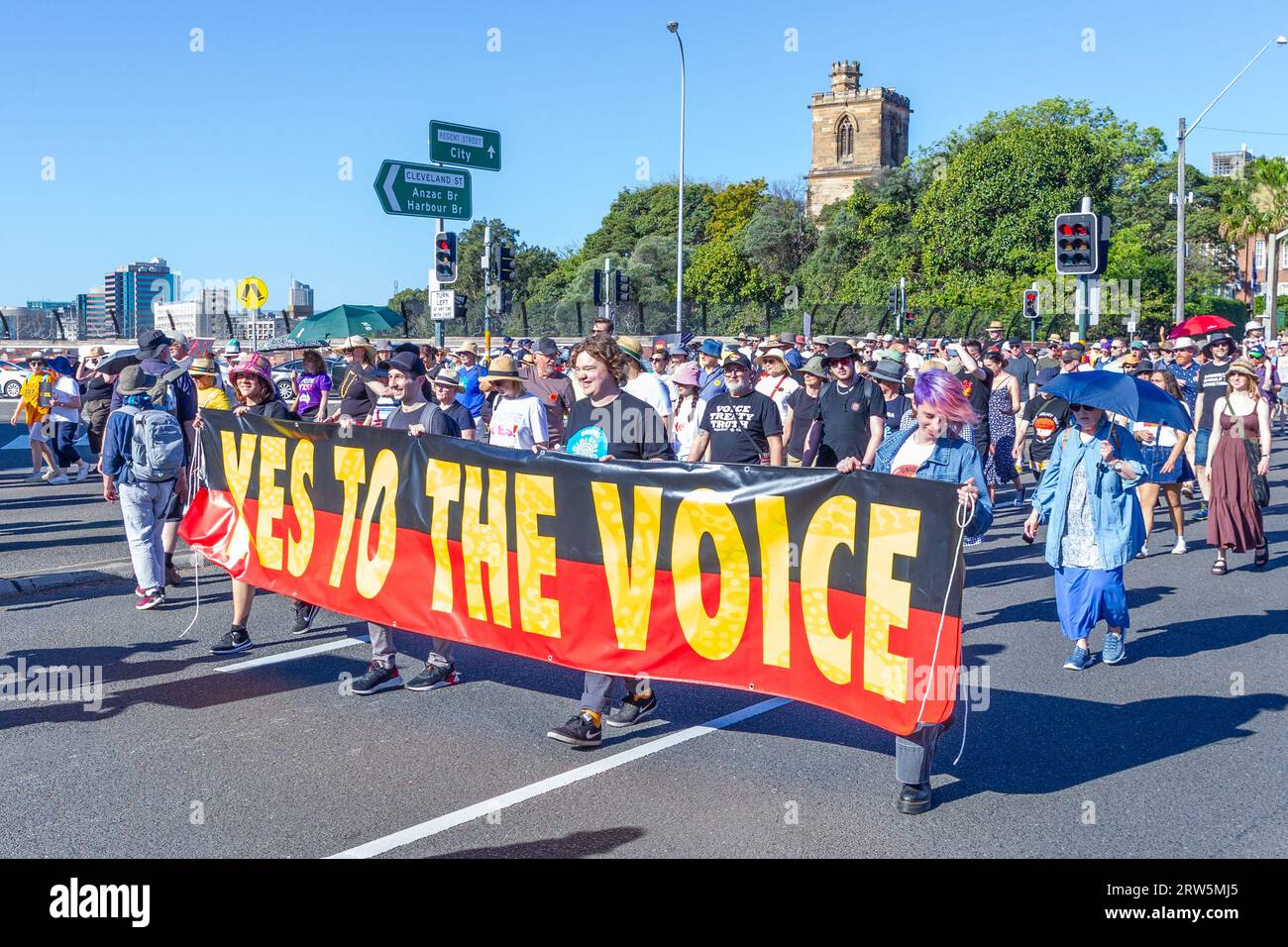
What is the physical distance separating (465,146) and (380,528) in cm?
891

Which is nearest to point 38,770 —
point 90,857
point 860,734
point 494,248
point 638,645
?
point 90,857

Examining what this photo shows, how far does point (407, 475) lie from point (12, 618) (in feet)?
12.9

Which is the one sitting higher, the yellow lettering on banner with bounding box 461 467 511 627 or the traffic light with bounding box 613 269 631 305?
the traffic light with bounding box 613 269 631 305

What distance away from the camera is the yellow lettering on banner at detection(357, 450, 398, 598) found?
22.6 feet

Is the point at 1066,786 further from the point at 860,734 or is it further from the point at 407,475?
the point at 407,475

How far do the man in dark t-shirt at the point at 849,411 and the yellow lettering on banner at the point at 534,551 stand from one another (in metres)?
4.34

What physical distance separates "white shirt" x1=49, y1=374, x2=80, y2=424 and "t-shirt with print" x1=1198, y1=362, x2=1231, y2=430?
1425 centimetres

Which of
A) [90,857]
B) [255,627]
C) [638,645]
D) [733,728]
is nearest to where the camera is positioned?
[90,857]

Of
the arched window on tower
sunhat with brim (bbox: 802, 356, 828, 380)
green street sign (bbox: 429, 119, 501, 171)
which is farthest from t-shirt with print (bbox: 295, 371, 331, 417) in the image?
the arched window on tower

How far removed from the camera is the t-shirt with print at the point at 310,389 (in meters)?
13.0

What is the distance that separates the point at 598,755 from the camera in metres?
5.86

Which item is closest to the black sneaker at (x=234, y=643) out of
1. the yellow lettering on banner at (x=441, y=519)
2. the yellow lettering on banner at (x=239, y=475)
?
the yellow lettering on banner at (x=239, y=475)

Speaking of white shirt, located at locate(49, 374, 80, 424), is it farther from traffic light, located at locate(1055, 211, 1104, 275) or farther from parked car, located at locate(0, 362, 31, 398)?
parked car, located at locate(0, 362, 31, 398)

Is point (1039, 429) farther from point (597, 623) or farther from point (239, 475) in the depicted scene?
point (597, 623)
